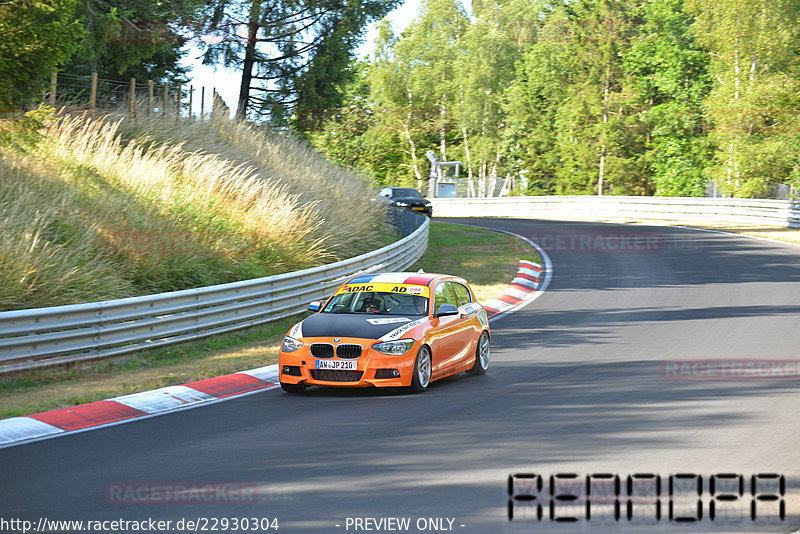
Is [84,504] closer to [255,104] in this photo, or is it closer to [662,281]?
[662,281]

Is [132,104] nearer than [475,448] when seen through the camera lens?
No

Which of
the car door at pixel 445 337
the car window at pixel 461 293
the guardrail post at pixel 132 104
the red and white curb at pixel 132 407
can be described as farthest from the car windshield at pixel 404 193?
the red and white curb at pixel 132 407

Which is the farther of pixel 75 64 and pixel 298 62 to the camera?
pixel 298 62

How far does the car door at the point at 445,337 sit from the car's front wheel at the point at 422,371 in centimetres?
13

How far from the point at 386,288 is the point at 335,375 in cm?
175

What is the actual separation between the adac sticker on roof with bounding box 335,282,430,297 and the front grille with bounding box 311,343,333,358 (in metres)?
1.51

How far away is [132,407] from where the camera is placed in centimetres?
1013

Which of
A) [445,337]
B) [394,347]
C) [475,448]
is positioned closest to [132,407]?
[394,347]

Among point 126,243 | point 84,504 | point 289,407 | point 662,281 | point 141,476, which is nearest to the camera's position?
point 84,504

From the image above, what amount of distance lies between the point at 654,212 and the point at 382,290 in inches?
1484

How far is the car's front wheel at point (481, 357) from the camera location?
41.0ft

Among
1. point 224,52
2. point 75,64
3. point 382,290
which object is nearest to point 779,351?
point 382,290

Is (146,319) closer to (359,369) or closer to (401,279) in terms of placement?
(401,279)

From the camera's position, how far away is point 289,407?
1027cm
